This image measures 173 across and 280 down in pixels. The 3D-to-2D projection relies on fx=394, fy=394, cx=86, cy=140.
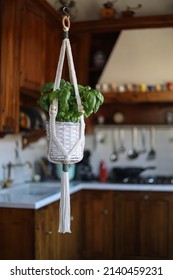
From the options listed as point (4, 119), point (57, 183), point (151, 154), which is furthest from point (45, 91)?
point (151, 154)

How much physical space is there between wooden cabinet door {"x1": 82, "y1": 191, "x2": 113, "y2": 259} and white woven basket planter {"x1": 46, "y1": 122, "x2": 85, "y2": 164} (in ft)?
8.34

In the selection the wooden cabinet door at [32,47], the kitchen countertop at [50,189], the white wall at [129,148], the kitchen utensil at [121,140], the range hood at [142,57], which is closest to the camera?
the kitchen countertop at [50,189]

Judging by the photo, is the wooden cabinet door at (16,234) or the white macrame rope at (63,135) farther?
the wooden cabinet door at (16,234)

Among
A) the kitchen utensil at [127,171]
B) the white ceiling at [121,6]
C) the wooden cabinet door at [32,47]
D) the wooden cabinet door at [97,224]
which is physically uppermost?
the white ceiling at [121,6]

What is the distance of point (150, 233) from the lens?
3730mm

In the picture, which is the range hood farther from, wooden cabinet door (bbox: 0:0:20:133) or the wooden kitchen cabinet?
the wooden kitchen cabinet

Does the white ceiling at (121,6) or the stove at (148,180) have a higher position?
the white ceiling at (121,6)

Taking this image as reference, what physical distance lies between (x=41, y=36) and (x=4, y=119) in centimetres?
102

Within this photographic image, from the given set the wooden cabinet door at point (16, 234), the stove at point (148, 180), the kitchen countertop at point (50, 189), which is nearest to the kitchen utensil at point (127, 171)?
the stove at point (148, 180)

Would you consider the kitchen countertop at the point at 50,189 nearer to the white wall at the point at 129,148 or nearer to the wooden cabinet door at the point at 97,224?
the wooden cabinet door at the point at 97,224

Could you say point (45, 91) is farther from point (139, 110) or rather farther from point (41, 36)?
point (139, 110)

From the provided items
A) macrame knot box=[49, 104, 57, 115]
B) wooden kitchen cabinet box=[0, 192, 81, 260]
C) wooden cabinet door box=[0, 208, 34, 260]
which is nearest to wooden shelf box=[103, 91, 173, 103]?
wooden kitchen cabinet box=[0, 192, 81, 260]

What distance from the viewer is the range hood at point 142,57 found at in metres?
3.94

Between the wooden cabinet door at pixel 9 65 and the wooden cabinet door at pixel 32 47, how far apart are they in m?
0.12
